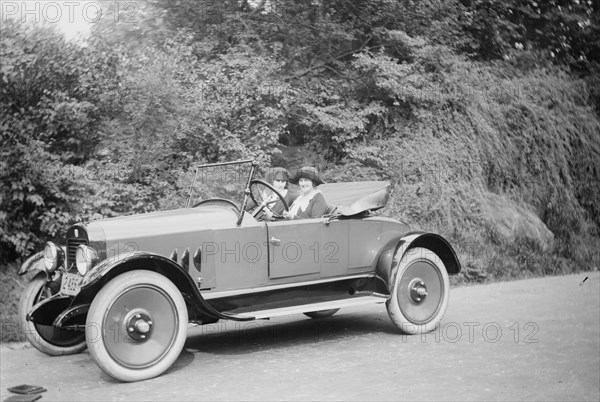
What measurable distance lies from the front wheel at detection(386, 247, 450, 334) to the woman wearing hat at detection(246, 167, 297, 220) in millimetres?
1260

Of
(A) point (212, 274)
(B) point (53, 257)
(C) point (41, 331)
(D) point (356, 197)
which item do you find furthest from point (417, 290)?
(C) point (41, 331)

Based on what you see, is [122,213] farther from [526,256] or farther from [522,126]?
[522,126]

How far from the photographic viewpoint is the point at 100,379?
206 inches

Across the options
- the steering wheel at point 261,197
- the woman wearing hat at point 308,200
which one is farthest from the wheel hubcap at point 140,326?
the woman wearing hat at point 308,200

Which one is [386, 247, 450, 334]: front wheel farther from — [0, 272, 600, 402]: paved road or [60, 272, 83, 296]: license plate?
[60, 272, 83, 296]: license plate

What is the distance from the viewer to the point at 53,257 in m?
5.77

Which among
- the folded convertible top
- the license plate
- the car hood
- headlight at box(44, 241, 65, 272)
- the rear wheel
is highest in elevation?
the folded convertible top

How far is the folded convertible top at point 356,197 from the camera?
6672 millimetres

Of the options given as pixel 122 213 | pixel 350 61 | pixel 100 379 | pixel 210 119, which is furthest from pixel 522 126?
pixel 100 379

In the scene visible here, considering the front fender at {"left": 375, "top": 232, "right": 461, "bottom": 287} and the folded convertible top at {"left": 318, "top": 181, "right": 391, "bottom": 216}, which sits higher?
the folded convertible top at {"left": 318, "top": 181, "right": 391, "bottom": 216}

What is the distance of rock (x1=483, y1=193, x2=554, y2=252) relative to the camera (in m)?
12.1

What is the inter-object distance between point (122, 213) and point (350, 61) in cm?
627

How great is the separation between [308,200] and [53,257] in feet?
7.99

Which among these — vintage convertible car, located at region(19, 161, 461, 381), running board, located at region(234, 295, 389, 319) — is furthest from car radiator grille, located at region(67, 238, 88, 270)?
running board, located at region(234, 295, 389, 319)
